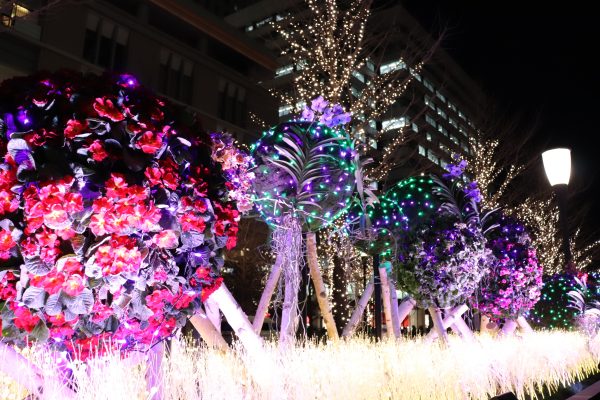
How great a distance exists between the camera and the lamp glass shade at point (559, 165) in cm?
693

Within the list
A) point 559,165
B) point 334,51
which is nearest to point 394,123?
point 334,51

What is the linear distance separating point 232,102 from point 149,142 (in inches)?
1099

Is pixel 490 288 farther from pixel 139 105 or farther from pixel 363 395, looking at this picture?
pixel 139 105

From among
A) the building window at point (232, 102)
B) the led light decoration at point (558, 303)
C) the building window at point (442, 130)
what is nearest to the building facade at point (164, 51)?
the building window at point (232, 102)

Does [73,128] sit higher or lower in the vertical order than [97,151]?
higher

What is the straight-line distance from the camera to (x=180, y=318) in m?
2.63

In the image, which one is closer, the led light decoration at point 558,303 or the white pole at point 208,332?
the white pole at point 208,332

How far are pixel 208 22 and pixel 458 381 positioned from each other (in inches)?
1024

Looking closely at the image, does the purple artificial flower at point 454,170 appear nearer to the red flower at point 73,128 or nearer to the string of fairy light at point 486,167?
the red flower at point 73,128

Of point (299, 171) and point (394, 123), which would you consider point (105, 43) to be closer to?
point (394, 123)

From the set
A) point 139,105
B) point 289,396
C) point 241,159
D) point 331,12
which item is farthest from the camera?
point 331,12

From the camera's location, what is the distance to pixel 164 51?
2534 cm

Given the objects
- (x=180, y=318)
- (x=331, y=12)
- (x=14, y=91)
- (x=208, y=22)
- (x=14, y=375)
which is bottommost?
(x=14, y=375)

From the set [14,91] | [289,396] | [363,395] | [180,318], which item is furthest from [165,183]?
[363,395]
